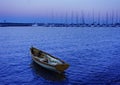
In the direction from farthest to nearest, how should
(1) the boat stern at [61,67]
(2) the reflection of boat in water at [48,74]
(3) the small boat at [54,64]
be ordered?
(2) the reflection of boat in water at [48,74] → (3) the small boat at [54,64] → (1) the boat stern at [61,67]

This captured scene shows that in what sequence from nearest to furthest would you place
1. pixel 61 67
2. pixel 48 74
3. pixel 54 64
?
pixel 61 67
pixel 54 64
pixel 48 74

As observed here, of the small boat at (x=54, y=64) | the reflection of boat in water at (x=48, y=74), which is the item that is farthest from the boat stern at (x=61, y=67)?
the reflection of boat in water at (x=48, y=74)

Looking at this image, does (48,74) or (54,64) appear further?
(48,74)

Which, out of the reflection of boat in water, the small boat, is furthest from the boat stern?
the reflection of boat in water

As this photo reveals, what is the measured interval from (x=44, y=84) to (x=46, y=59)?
6.57 meters

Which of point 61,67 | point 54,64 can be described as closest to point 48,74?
point 54,64

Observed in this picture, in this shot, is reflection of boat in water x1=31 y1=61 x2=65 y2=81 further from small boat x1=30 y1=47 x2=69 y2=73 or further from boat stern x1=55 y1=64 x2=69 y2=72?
boat stern x1=55 y1=64 x2=69 y2=72

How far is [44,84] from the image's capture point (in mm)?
23828

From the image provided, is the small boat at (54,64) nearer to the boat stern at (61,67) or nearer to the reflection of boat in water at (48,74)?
the boat stern at (61,67)

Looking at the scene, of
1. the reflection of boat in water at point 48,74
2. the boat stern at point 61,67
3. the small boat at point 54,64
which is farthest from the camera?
the reflection of boat in water at point 48,74

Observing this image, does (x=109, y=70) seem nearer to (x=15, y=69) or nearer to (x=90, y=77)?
(x=90, y=77)

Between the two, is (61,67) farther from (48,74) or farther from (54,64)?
(48,74)

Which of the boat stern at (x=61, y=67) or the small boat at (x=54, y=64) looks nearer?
the boat stern at (x=61, y=67)

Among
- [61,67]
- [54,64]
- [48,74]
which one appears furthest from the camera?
[48,74]
